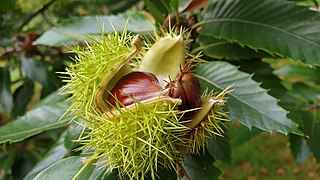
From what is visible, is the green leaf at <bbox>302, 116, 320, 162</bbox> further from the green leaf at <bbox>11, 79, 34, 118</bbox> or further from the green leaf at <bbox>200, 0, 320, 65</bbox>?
the green leaf at <bbox>11, 79, 34, 118</bbox>

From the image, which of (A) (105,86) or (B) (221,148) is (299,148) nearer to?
(B) (221,148)

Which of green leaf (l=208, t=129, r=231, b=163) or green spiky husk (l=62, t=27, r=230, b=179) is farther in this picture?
green leaf (l=208, t=129, r=231, b=163)

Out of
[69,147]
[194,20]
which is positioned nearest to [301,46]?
[194,20]

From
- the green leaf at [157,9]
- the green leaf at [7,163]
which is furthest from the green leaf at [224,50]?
the green leaf at [7,163]

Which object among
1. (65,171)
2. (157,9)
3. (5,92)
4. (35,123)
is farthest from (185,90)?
(5,92)

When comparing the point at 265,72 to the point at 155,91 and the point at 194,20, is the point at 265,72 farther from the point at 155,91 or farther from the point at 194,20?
the point at 155,91

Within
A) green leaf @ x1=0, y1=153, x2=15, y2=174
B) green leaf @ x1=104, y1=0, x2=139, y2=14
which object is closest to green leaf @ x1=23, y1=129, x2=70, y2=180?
green leaf @ x1=0, y1=153, x2=15, y2=174
